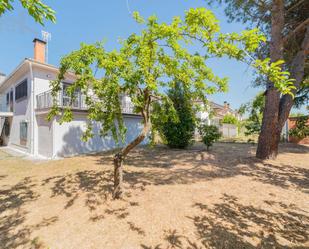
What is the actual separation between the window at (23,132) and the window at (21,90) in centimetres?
203

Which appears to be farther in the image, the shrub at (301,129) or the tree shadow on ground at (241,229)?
the shrub at (301,129)

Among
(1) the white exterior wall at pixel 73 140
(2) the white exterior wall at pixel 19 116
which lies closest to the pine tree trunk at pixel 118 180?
(1) the white exterior wall at pixel 73 140

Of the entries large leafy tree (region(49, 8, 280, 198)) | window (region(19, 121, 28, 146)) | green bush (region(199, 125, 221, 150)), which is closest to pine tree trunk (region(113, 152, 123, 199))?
large leafy tree (region(49, 8, 280, 198))

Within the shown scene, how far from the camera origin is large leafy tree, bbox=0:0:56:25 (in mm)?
2029

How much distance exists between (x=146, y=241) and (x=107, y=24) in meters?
8.26

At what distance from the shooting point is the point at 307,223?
12.0 feet

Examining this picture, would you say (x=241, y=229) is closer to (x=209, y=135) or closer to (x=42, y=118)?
(x=209, y=135)

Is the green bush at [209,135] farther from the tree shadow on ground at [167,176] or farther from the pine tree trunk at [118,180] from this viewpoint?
the pine tree trunk at [118,180]

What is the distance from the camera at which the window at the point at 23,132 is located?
44.4 ft

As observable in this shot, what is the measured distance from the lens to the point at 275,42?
8258 millimetres

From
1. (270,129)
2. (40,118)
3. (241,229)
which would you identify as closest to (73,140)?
(40,118)

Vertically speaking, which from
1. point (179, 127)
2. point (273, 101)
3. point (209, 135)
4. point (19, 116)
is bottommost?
point (209, 135)

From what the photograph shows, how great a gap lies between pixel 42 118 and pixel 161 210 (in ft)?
36.9

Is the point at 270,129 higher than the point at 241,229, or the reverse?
the point at 270,129
